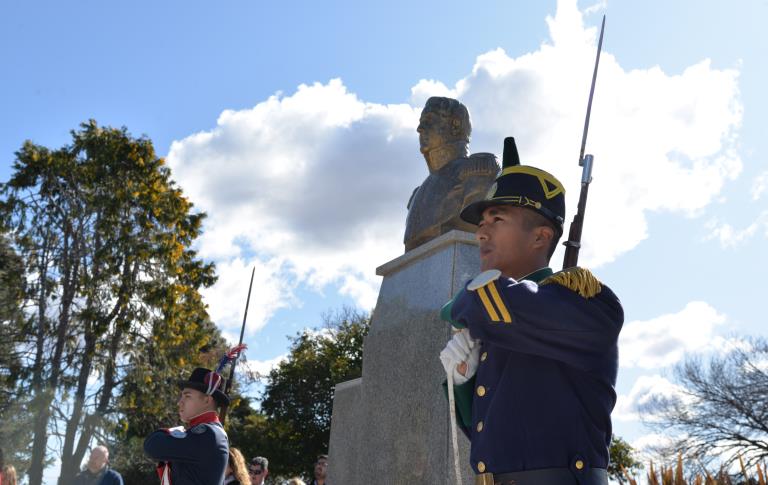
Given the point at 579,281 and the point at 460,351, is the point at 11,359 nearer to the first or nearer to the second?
the point at 460,351

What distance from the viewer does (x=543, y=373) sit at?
103 inches

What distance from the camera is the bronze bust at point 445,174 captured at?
610cm

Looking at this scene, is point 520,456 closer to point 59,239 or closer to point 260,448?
point 59,239

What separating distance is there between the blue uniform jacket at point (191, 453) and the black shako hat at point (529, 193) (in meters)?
3.47

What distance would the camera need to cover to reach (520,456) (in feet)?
8.21

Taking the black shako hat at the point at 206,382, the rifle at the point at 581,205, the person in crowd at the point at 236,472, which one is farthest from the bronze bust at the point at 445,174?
the person in crowd at the point at 236,472

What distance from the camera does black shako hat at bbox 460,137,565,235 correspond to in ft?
9.23

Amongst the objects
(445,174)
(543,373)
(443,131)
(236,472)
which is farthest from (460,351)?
(236,472)

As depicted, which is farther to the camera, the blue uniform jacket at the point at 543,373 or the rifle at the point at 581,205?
the rifle at the point at 581,205

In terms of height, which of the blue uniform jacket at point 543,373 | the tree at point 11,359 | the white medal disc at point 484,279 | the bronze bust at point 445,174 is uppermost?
the tree at point 11,359

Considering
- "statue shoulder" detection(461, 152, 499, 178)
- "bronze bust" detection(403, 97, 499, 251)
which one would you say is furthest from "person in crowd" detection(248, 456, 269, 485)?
"statue shoulder" detection(461, 152, 499, 178)

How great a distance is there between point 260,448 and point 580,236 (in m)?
33.4

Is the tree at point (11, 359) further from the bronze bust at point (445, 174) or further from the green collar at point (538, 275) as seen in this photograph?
the green collar at point (538, 275)

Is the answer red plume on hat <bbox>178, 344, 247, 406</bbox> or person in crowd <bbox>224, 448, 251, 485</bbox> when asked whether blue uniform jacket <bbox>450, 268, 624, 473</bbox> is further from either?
person in crowd <bbox>224, 448, 251, 485</bbox>
